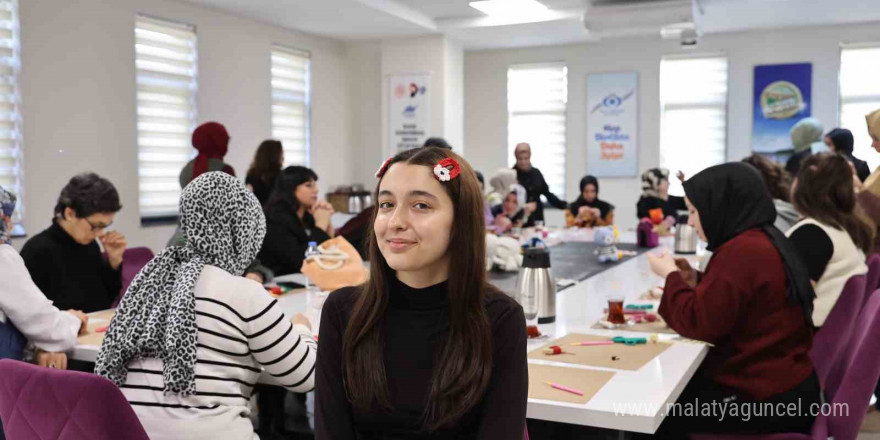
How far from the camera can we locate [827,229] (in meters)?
3.16

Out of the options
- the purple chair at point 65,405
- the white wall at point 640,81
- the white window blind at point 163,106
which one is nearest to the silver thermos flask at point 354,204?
the white window blind at point 163,106

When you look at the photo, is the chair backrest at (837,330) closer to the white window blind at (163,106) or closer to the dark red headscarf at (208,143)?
the dark red headscarf at (208,143)

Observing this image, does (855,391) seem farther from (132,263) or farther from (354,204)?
(354,204)

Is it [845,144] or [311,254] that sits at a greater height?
[845,144]

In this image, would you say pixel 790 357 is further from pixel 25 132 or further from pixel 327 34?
pixel 327 34

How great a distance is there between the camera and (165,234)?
6.98 m

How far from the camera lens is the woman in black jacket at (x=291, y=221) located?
384 centimetres

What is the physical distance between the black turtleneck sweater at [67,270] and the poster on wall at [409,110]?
5900 mm

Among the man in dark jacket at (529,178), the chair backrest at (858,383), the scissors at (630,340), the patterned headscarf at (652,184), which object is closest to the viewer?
the chair backrest at (858,383)

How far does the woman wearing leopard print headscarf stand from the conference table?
23 cm

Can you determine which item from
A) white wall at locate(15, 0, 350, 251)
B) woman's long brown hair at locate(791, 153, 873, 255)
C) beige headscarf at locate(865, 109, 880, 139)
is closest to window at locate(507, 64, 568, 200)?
white wall at locate(15, 0, 350, 251)

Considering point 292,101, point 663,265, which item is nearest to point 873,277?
point 663,265

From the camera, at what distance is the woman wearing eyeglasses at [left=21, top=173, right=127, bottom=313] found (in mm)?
2914

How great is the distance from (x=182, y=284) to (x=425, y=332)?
703mm
